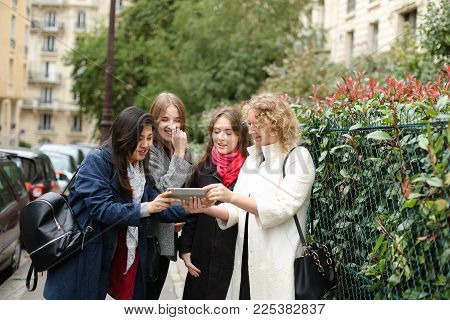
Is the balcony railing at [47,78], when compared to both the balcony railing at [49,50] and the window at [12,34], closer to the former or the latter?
the balcony railing at [49,50]

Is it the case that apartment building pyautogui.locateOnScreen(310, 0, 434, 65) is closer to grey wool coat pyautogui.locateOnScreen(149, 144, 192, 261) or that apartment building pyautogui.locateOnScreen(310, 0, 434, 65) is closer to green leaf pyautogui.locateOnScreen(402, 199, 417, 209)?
grey wool coat pyautogui.locateOnScreen(149, 144, 192, 261)

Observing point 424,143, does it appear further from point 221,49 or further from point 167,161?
point 221,49

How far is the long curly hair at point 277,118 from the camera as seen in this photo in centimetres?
412

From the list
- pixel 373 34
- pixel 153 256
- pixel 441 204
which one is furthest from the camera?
pixel 373 34

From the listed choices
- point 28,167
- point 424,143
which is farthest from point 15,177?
point 424,143

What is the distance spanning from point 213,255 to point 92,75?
31197mm

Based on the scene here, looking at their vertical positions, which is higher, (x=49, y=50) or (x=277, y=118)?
(x=49, y=50)

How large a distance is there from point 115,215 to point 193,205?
448 millimetres

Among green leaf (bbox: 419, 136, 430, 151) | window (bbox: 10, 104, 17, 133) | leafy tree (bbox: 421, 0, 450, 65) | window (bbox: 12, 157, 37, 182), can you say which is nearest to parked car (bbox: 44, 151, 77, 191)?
window (bbox: 12, 157, 37, 182)

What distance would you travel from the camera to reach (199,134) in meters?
21.6

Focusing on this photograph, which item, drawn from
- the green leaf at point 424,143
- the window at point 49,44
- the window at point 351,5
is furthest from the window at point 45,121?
the green leaf at point 424,143

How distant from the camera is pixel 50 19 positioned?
205ft

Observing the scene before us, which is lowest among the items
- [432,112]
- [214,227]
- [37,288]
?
[37,288]

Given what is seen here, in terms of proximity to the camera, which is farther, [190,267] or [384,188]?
[190,267]
